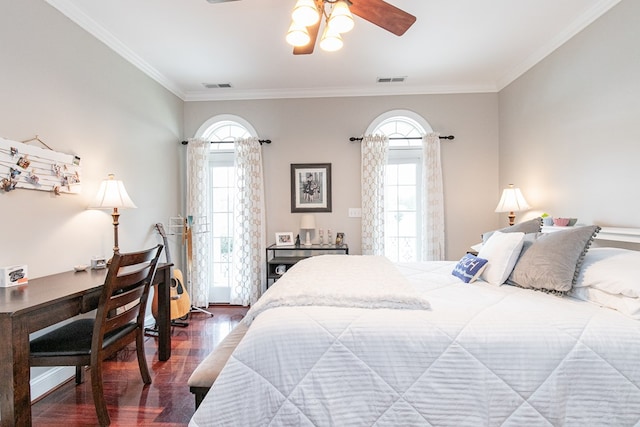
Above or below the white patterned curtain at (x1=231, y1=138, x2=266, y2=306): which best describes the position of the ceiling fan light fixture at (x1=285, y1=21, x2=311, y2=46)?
above

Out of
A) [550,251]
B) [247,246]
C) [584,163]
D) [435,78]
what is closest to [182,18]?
[247,246]

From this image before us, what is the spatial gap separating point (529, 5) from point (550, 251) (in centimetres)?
192

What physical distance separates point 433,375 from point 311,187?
305 centimetres

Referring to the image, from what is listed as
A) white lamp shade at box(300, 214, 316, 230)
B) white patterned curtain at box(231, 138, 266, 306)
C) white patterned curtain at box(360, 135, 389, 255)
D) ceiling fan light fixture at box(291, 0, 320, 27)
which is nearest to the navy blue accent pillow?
ceiling fan light fixture at box(291, 0, 320, 27)

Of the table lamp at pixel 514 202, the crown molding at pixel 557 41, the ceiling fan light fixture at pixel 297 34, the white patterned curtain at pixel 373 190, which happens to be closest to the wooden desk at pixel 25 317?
the ceiling fan light fixture at pixel 297 34

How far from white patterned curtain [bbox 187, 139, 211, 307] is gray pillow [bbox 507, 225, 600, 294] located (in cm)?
339

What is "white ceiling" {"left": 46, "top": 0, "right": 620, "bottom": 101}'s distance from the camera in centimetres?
236

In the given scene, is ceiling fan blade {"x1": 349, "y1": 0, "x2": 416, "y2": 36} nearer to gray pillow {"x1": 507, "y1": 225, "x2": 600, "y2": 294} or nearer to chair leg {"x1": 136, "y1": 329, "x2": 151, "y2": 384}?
gray pillow {"x1": 507, "y1": 225, "x2": 600, "y2": 294}

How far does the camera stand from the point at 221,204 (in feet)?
13.5

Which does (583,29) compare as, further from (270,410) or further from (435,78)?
(270,410)

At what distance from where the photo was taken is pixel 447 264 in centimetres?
245

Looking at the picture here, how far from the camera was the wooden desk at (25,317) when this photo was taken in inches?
52.8

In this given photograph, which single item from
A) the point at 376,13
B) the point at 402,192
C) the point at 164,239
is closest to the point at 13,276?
the point at 164,239

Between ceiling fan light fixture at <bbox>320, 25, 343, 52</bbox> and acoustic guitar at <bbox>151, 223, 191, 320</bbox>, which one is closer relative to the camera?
ceiling fan light fixture at <bbox>320, 25, 343, 52</bbox>
